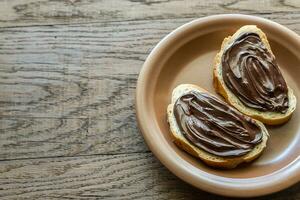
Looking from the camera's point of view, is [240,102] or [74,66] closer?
[240,102]

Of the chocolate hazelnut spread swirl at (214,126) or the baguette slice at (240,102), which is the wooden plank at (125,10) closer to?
the baguette slice at (240,102)

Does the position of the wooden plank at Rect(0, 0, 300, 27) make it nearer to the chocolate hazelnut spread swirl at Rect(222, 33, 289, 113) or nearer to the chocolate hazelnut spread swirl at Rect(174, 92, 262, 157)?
the chocolate hazelnut spread swirl at Rect(222, 33, 289, 113)

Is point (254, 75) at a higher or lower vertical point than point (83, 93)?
higher

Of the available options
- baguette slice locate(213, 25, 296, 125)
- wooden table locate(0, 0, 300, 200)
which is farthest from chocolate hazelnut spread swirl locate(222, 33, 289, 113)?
wooden table locate(0, 0, 300, 200)

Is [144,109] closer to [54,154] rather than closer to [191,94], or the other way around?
[191,94]

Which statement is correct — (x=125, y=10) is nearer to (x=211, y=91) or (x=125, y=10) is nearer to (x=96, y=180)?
(x=211, y=91)

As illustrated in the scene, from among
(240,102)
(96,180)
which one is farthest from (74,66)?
(240,102)

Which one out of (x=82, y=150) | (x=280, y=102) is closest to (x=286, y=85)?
(x=280, y=102)
